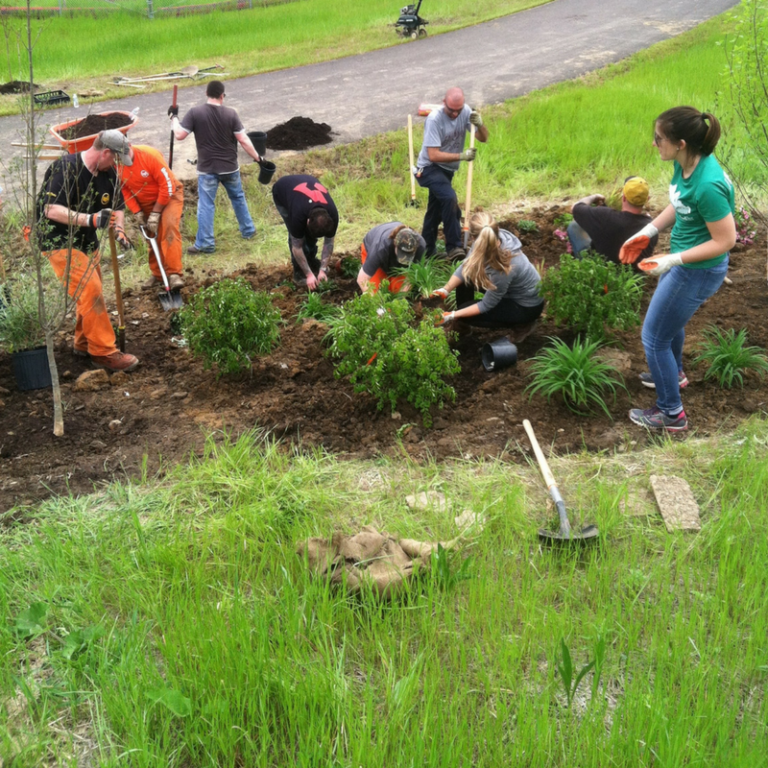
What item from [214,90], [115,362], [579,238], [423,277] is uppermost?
[214,90]

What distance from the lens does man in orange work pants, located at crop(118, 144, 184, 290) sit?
6.80 meters

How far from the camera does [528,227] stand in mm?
7762

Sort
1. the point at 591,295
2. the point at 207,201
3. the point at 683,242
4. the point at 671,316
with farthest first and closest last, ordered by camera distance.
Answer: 1. the point at 207,201
2. the point at 591,295
3. the point at 671,316
4. the point at 683,242

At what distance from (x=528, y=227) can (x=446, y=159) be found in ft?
3.94

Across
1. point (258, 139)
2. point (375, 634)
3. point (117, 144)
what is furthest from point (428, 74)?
point (375, 634)

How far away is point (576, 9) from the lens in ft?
66.2

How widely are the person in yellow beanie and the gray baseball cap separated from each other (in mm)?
3396

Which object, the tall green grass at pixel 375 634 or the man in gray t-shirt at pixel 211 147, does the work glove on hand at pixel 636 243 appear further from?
the man in gray t-shirt at pixel 211 147

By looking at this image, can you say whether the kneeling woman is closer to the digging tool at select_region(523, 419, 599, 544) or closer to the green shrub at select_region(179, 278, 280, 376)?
the green shrub at select_region(179, 278, 280, 376)

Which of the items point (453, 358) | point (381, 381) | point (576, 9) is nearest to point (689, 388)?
point (453, 358)

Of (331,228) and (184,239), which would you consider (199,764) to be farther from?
(184,239)

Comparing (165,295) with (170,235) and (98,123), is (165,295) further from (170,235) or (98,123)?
(98,123)

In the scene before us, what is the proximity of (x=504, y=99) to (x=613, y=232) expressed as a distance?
767cm

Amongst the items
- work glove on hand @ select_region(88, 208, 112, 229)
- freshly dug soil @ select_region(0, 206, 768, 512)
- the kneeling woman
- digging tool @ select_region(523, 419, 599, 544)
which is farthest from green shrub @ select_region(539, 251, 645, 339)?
work glove on hand @ select_region(88, 208, 112, 229)
